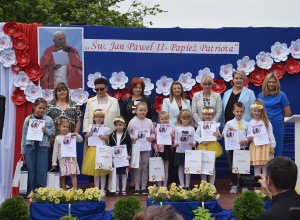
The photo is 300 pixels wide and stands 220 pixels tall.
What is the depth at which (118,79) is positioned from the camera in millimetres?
10039

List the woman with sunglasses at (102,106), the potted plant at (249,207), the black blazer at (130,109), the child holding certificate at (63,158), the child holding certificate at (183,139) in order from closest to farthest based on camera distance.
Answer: the potted plant at (249,207) → the child holding certificate at (63,158) → the child holding certificate at (183,139) → the woman with sunglasses at (102,106) → the black blazer at (130,109)

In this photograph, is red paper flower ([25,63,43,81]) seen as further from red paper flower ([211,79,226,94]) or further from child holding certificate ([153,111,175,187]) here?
red paper flower ([211,79,226,94])

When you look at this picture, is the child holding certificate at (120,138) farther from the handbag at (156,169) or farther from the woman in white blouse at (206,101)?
the woman in white blouse at (206,101)

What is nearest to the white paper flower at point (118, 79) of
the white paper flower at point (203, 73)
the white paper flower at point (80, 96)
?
the white paper flower at point (80, 96)

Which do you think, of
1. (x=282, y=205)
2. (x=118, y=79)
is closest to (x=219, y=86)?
(x=118, y=79)

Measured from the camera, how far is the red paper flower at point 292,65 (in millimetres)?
10344

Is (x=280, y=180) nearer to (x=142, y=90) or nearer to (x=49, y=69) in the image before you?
(x=142, y=90)

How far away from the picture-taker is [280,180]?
13.1 ft

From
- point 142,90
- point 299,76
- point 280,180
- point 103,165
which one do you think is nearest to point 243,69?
point 299,76

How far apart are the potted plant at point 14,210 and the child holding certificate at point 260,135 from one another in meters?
4.01

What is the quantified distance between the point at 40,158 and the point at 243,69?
409 cm

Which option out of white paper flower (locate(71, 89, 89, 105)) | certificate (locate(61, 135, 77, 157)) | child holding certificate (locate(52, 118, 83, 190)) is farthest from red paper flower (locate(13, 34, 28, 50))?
certificate (locate(61, 135, 77, 157))

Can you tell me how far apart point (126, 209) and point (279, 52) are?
5.32 metres

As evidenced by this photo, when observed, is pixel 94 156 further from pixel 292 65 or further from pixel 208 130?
pixel 292 65
